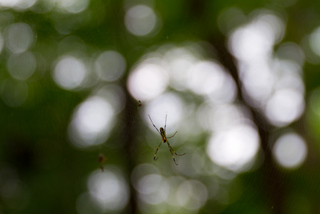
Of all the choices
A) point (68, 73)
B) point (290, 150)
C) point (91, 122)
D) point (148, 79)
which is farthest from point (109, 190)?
point (290, 150)

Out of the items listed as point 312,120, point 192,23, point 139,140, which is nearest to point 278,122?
point 312,120

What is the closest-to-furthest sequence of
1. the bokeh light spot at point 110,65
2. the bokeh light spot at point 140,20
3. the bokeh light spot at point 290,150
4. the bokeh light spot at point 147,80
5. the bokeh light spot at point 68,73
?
the bokeh light spot at point 147,80, the bokeh light spot at point 290,150, the bokeh light spot at point 68,73, the bokeh light spot at point 110,65, the bokeh light spot at point 140,20

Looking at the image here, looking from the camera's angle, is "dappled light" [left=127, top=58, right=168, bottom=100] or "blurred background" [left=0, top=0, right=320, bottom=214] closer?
"dappled light" [left=127, top=58, right=168, bottom=100]

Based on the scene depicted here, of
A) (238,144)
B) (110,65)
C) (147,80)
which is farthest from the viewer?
(110,65)

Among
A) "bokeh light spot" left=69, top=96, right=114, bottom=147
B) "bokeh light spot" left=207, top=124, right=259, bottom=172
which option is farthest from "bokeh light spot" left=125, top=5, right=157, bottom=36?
"bokeh light spot" left=207, top=124, right=259, bottom=172

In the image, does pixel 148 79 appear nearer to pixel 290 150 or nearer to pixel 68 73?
pixel 68 73

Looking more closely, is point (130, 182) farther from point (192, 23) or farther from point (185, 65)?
point (192, 23)

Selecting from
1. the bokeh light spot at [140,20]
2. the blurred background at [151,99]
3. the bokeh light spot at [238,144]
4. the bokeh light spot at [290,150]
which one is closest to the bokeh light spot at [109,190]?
the blurred background at [151,99]

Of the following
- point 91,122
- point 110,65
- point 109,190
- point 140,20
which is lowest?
point 109,190

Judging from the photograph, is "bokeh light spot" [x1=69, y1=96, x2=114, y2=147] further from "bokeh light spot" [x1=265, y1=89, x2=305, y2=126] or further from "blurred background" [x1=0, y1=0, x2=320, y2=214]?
"bokeh light spot" [x1=265, y1=89, x2=305, y2=126]

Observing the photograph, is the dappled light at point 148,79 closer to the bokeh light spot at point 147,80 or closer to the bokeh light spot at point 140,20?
the bokeh light spot at point 147,80
